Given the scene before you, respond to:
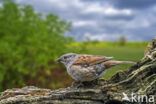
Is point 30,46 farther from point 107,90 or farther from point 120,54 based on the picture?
point 107,90

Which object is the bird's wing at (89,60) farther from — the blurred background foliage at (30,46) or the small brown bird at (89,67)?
the blurred background foliage at (30,46)

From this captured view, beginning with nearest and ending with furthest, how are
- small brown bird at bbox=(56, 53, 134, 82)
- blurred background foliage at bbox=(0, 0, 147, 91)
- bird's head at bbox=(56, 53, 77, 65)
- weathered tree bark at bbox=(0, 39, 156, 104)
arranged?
weathered tree bark at bbox=(0, 39, 156, 104), small brown bird at bbox=(56, 53, 134, 82), bird's head at bbox=(56, 53, 77, 65), blurred background foliage at bbox=(0, 0, 147, 91)

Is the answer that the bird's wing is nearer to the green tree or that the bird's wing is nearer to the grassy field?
the grassy field

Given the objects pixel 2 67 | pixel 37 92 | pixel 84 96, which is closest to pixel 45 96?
pixel 37 92

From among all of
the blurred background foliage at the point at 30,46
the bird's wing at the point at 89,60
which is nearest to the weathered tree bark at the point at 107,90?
the bird's wing at the point at 89,60

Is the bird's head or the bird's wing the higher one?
the bird's head

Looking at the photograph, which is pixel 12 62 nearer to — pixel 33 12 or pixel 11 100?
pixel 33 12

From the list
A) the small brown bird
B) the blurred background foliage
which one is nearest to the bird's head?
the small brown bird
